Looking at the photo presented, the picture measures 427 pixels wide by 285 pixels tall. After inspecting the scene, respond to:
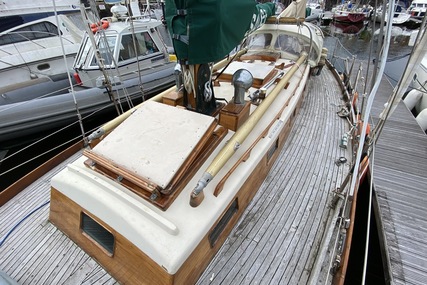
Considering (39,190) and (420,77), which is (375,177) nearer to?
(39,190)

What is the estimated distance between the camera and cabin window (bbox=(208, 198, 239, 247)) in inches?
86.2

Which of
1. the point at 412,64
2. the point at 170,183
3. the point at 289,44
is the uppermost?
the point at 412,64

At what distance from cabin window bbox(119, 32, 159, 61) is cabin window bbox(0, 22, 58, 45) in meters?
3.58

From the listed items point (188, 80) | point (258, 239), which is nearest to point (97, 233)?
point (258, 239)

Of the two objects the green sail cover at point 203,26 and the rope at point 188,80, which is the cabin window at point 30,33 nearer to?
the rope at point 188,80

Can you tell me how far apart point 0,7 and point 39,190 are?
875cm

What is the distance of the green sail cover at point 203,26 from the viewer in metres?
1.99

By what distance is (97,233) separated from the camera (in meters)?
2.20

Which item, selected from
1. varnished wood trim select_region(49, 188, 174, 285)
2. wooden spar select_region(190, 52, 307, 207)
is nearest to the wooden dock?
wooden spar select_region(190, 52, 307, 207)

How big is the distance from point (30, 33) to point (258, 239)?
10438mm

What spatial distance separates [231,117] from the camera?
2572 mm

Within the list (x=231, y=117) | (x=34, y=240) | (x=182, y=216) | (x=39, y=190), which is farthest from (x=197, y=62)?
(x=39, y=190)

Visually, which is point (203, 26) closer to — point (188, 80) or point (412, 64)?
point (188, 80)

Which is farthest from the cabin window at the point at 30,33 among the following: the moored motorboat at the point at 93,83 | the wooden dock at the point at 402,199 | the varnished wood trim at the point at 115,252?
the wooden dock at the point at 402,199
